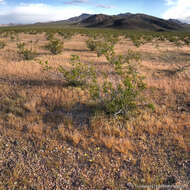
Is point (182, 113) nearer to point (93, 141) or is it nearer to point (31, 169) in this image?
point (93, 141)

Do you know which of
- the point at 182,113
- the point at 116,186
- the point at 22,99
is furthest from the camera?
the point at 22,99

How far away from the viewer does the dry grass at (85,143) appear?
289 centimetres

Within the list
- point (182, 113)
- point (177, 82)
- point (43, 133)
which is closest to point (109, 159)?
point (43, 133)

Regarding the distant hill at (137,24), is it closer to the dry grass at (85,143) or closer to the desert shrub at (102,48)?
the desert shrub at (102,48)

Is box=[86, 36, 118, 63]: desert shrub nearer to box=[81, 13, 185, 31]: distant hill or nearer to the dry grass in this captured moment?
the dry grass

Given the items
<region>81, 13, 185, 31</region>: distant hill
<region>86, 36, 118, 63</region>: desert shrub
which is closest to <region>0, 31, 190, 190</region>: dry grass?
<region>86, 36, 118, 63</region>: desert shrub

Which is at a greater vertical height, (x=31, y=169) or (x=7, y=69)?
(x=7, y=69)

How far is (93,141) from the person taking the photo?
12.2 ft

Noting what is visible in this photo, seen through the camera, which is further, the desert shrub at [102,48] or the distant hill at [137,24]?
the distant hill at [137,24]

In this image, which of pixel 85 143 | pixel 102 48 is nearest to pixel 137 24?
pixel 102 48

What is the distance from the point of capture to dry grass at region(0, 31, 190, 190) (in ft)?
9.50

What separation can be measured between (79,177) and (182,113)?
373cm

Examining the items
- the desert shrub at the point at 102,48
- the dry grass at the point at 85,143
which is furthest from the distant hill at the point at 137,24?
the dry grass at the point at 85,143

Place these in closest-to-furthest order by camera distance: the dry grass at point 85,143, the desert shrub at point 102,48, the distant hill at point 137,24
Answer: the dry grass at point 85,143 < the desert shrub at point 102,48 < the distant hill at point 137,24
